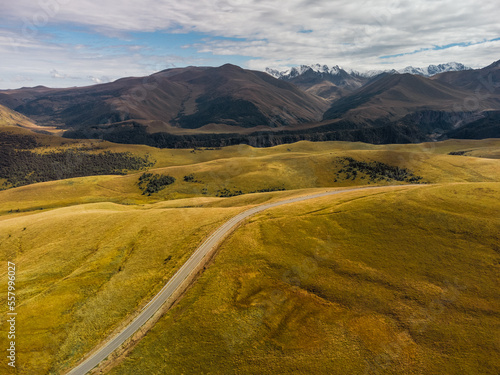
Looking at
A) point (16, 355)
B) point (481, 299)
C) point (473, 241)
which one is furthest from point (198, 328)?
point (473, 241)

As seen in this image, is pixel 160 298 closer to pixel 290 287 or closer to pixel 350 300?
pixel 290 287

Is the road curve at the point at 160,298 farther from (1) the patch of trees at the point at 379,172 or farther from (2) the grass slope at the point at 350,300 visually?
(1) the patch of trees at the point at 379,172

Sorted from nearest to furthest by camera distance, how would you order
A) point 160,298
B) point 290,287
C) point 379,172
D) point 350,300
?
point 350,300
point 160,298
point 290,287
point 379,172

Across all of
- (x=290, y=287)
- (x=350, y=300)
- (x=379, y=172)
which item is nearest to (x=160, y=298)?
(x=290, y=287)

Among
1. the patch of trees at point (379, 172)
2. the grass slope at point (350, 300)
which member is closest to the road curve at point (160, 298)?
the grass slope at point (350, 300)

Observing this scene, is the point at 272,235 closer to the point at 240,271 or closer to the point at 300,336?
the point at 240,271

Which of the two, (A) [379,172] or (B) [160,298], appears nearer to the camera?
(B) [160,298]
